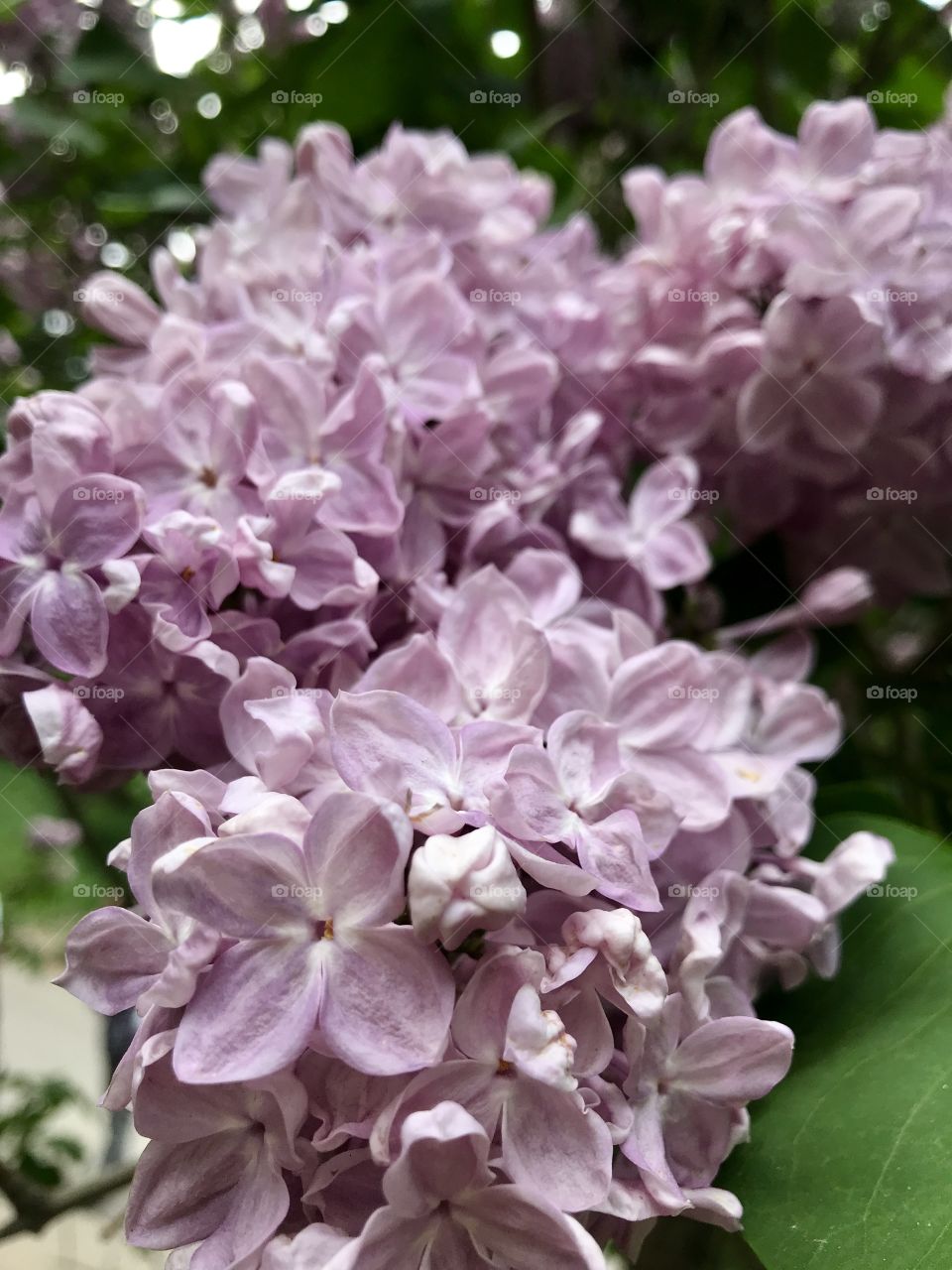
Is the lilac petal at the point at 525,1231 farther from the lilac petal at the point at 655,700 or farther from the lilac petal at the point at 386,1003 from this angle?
the lilac petal at the point at 655,700

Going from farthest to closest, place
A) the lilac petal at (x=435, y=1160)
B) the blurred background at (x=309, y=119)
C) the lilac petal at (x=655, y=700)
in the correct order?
the blurred background at (x=309, y=119) → the lilac petal at (x=655, y=700) → the lilac petal at (x=435, y=1160)

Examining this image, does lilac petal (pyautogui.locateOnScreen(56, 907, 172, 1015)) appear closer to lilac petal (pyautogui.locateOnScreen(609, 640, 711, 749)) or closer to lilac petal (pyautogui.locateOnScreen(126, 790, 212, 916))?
lilac petal (pyautogui.locateOnScreen(126, 790, 212, 916))

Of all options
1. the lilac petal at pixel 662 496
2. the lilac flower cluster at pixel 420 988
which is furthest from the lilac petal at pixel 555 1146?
the lilac petal at pixel 662 496

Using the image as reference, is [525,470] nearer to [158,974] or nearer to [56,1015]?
[158,974]

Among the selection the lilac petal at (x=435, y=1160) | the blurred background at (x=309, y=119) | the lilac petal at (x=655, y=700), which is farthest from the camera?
the blurred background at (x=309, y=119)

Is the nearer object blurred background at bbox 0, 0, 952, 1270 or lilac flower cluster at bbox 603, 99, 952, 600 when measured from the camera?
lilac flower cluster at bbox 603, 99, 952, 600

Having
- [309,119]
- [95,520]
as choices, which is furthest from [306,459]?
[309,119]

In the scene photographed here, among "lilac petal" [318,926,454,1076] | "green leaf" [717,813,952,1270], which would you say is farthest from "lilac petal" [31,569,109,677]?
"green leaf" [717,813,952,1270]

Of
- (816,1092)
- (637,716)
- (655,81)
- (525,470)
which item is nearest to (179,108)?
(655,81)
